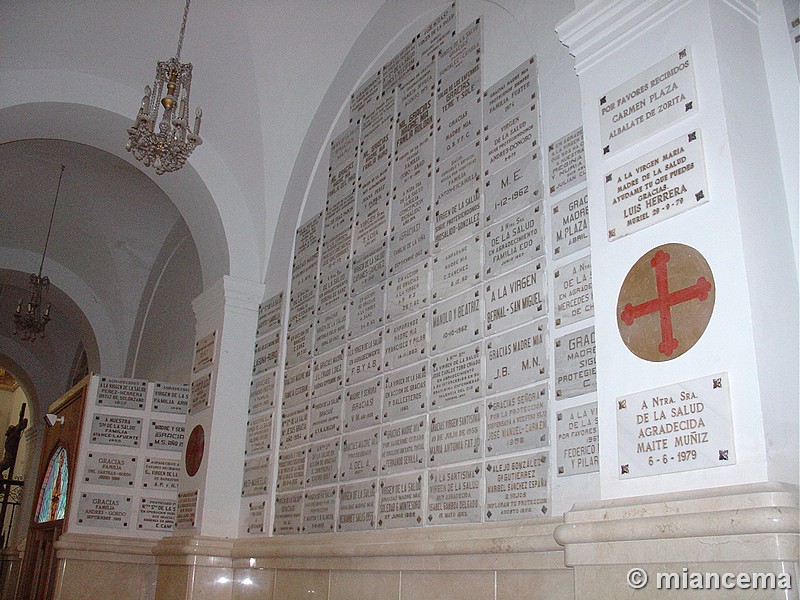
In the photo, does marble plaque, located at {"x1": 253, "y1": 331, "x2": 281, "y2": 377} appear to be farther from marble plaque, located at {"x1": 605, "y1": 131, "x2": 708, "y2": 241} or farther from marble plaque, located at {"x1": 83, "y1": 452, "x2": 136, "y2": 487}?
marble plaque, located at {"x1": 605, "y1": 131, "x2": 708, "y2": 241}

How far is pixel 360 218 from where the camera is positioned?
535 centimetres

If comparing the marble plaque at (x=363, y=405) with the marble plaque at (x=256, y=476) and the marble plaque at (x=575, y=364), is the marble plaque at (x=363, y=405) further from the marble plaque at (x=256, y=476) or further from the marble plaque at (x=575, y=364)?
the marble plaque at (x=575, y=364)

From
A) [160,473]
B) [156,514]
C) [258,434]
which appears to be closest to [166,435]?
[160,473]

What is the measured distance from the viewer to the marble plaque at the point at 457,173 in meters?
4.33

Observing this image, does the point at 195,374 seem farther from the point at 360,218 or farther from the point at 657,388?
the point at 657,388

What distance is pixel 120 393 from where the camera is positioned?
7234 millimetres

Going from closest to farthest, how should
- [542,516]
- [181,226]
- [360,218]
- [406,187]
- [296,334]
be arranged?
[542,516]
[406,187]
[360,218]
[296,334]
[181,226]

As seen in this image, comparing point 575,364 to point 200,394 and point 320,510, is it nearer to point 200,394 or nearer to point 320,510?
point 320,510

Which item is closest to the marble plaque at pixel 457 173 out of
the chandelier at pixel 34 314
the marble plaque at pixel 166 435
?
the marble plaque at pixel 166 435

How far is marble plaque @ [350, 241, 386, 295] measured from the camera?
4.95 meters

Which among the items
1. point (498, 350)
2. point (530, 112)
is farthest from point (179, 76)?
point (498, 350)

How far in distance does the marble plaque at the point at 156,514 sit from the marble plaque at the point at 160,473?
120mm

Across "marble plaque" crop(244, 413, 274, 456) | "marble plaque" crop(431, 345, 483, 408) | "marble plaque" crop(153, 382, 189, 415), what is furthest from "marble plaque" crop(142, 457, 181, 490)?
"marble plaque" crop(431, 345, 483, 408)

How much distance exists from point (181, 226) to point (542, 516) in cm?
689
